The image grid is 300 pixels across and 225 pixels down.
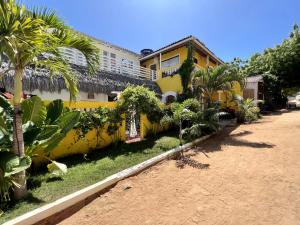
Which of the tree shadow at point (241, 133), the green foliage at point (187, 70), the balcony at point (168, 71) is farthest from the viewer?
the balcony at point (168, 71)

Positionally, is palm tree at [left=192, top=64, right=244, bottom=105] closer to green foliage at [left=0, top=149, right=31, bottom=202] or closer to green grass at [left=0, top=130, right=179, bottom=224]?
green grass at [left=0, top=130, right=179, bottom=224]

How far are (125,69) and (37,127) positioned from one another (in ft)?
40.0

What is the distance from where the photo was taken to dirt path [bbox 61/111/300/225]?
166 inches

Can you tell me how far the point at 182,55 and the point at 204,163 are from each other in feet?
Result: 42.1

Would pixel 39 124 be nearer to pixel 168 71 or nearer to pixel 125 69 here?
pixel 125 69

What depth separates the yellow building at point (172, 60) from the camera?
17.0 metres

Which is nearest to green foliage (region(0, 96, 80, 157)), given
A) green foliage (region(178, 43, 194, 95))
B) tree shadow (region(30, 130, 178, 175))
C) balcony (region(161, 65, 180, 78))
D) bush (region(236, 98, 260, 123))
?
tree shadow (region(30, 130, 178, 175))

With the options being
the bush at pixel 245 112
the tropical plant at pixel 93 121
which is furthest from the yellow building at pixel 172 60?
the tropical plant at pixel 93 121

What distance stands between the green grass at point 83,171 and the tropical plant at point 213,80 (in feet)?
11.9

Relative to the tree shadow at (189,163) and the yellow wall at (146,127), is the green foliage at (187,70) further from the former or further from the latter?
the tree shadow at (189,163)

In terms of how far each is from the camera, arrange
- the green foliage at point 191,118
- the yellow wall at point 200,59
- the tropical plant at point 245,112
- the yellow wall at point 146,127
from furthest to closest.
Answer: the yellow wall at point 200,59
the tropical plant at point 245,112
the yellow wall at point 146,127
the green foliage at point 191,118

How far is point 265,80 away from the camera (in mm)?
23562

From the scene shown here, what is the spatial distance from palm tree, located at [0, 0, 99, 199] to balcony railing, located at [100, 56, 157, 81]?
10.9 metres

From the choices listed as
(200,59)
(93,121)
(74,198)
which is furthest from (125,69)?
(74,198)
